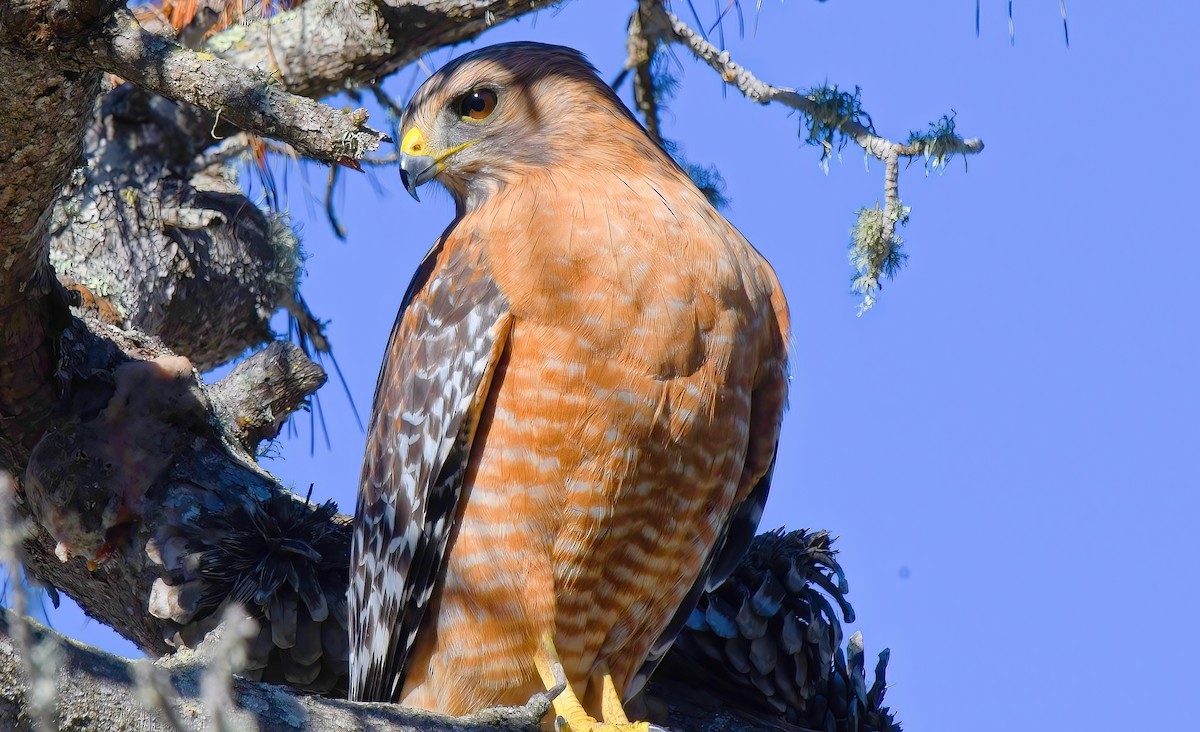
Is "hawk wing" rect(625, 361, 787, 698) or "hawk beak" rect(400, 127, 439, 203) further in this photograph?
"hawk beak" rect(400, 127, 439, 203)

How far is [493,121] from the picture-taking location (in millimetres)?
4160

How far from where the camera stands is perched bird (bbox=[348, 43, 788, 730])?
11.4ft

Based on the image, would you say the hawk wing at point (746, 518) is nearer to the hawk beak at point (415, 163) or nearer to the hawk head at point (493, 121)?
the hawk head at point (493, 121)

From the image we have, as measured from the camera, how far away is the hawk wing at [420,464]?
3576 mm

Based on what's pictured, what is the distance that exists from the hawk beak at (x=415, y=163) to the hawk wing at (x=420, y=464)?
31 cm

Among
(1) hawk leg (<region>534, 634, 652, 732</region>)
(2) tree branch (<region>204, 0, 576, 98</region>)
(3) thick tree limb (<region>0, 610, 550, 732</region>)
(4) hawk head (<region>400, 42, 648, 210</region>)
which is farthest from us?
(2) tree branch (<region>204, 0, 576, 98</region>)

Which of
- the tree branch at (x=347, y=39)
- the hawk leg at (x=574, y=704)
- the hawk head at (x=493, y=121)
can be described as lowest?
the hawk leg at (x=574, y=704)

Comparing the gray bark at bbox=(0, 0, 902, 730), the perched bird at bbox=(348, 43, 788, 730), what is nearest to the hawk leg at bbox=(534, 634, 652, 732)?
the perched bird at bbox=(348, 43, 788, 730)

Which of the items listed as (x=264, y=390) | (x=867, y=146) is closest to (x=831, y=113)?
(x=867, y=146)

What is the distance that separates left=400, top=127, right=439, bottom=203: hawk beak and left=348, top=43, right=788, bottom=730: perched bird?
0.01 metres

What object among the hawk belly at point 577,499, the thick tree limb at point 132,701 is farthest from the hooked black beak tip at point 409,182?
the thick tree limb at point 132,701

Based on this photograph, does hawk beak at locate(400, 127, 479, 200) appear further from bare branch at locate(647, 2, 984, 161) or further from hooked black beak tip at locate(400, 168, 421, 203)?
bare branch at locate(647, 2, 984, 161)

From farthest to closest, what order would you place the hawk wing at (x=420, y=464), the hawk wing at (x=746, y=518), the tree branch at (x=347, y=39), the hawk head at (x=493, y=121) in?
the tree branch at (x=347, y=39)
the hawk head at (x=493, y=121)
the hawk wing at (x=746, y=518)
the hawk wing at (x=420, y=464)

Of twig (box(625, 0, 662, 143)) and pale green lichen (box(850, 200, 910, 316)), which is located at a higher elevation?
twig (box(625, 0, 662, 143))
